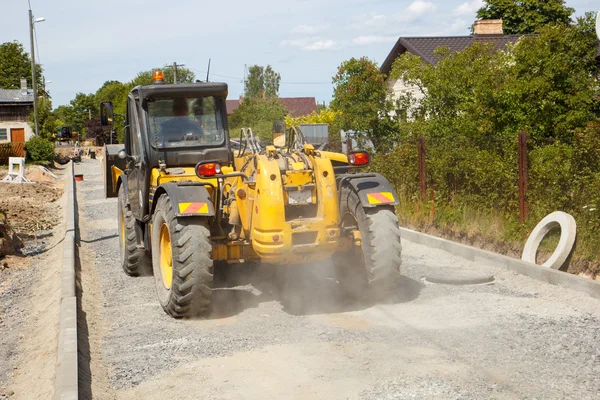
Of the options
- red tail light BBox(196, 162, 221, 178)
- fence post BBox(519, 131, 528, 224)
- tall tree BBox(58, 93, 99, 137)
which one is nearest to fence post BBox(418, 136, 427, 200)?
fence post BBox(519, 131, 528, 224)

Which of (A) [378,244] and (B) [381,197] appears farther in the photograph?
(B) [381,197]

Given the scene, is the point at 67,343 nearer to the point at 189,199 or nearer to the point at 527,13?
the point at 189,199

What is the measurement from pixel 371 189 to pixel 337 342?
6.14ft

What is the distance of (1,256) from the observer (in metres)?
12.2

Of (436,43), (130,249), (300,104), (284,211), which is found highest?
(300,104)

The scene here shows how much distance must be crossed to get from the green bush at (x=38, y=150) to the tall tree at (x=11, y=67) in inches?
2388

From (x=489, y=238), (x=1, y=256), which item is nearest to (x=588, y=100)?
(x=489, y=238)

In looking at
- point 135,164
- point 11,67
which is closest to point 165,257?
point 135,164

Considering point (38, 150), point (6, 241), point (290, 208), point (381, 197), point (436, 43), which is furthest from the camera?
point (38, 150)

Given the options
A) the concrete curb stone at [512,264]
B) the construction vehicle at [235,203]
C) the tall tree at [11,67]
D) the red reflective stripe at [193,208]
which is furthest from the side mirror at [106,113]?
the tall tree at [11,67]

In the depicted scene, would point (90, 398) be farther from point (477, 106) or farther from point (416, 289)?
point (477, 106)

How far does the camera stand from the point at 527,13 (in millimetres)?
48094

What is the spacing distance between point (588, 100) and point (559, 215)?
9.47 meters

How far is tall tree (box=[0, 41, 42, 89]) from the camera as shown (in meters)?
101
